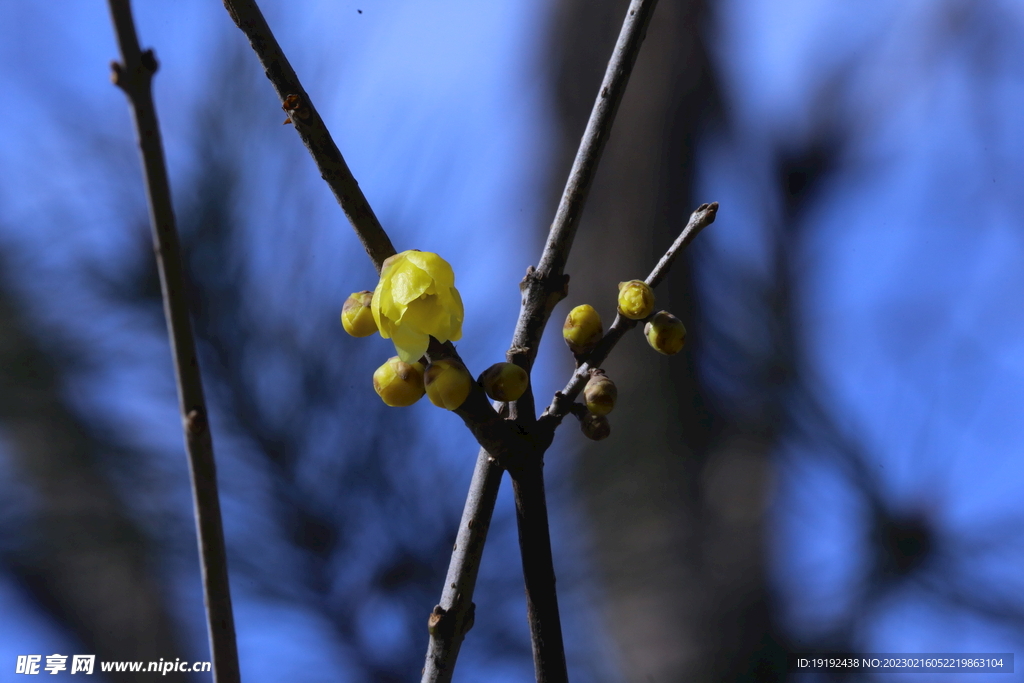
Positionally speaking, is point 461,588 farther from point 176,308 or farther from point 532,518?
point 176,308

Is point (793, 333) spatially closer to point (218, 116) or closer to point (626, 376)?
point (626, 376)

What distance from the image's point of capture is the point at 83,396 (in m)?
0.90

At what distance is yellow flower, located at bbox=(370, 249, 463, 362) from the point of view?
7.6 inches

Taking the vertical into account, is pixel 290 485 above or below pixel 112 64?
above

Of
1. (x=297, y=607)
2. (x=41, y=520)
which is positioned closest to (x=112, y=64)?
(x=297, y=607)

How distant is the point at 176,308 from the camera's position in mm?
152

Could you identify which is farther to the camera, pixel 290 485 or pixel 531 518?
pixel 290 485

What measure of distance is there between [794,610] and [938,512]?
0.25 metres

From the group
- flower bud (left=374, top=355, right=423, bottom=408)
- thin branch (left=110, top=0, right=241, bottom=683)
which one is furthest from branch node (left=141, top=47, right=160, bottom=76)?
flower bud (left=374, top=355, right=423, bottom=408)

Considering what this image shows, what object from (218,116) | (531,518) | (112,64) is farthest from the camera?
(218,116)

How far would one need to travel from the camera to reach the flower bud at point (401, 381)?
0.22 m

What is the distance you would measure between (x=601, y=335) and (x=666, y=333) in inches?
1.1

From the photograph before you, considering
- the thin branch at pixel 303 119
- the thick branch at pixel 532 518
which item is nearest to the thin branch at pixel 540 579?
the thick branch at pixel 532 518

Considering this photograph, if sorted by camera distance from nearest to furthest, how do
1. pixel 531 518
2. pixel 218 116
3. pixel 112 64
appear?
pixel 112 64
pixel 531 518
pixel 218 116
